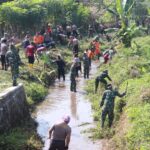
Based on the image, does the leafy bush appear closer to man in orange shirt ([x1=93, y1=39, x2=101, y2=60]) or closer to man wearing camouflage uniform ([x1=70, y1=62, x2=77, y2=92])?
man wearing camouflage uniform ([x1=70, y1=62, x2=77, y2=92])

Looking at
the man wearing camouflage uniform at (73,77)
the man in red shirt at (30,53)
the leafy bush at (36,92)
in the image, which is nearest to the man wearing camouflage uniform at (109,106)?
the leafy bush at (36,92)

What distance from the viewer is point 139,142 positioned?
12516 mm

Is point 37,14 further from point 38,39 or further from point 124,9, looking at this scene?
point 124,9

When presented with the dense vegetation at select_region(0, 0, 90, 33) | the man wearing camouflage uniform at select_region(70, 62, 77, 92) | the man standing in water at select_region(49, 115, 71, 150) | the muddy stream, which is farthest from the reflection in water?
the dense vegetation at select_region(0, 0, 90, 33)

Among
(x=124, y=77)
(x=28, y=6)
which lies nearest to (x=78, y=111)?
(x=124, y=77)

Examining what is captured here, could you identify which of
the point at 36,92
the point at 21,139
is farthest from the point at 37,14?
the point at 21,139

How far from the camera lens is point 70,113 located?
18.7 meters

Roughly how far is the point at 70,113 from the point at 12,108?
3.87 m

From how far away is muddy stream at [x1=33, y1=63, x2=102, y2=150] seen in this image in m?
15.2

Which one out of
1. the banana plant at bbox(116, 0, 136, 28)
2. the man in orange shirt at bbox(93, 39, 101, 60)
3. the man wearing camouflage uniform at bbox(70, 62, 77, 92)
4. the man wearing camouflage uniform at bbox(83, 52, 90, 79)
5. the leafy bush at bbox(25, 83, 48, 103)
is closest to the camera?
the leafy bush at bbox(25, 83, 48, 103)

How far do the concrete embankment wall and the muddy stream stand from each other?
94 centimetres

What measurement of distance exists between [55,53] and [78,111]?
408 inches

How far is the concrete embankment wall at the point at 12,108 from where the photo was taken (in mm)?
14500

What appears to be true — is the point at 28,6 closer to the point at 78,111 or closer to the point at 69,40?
the point at 69,40
